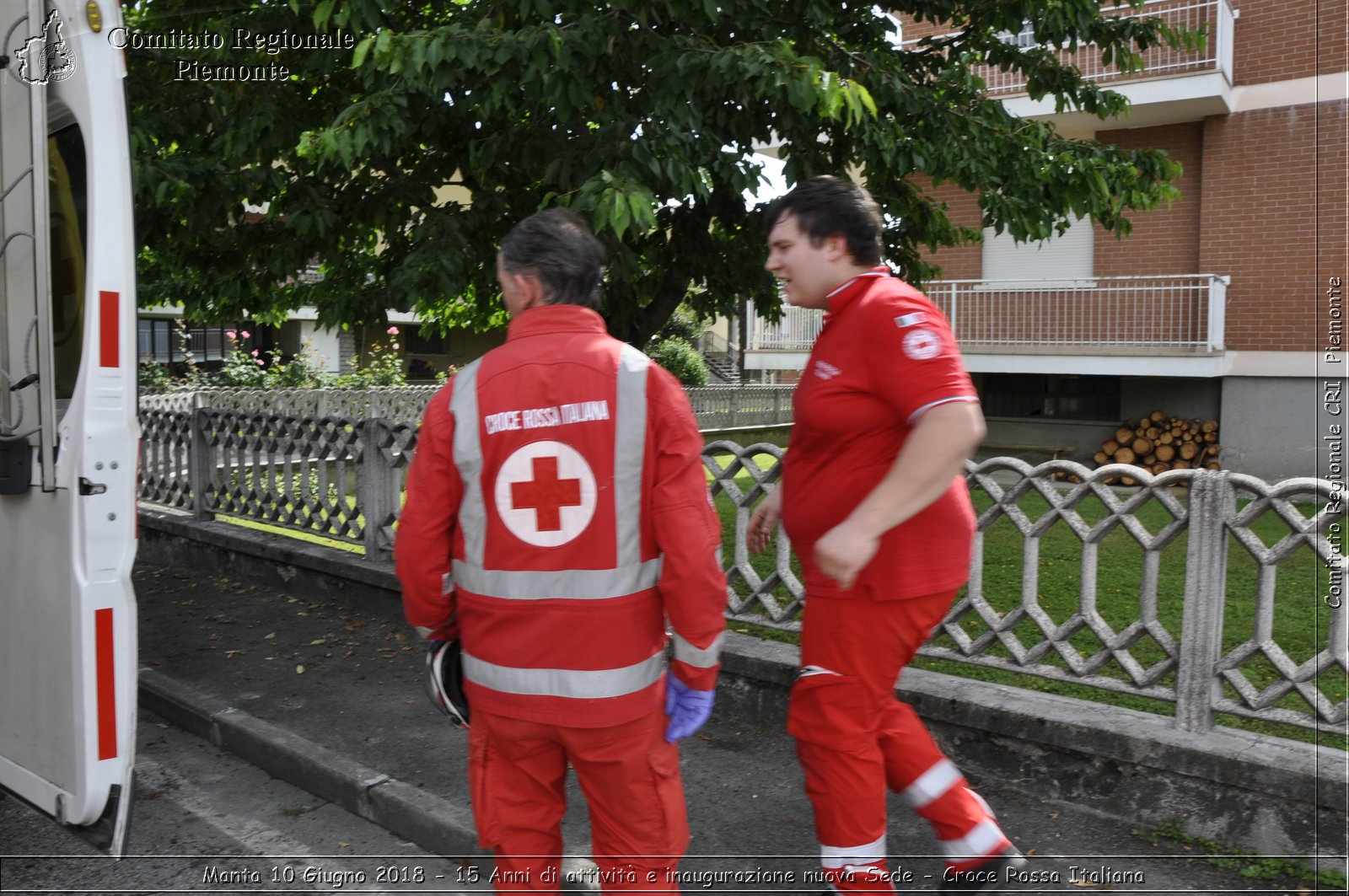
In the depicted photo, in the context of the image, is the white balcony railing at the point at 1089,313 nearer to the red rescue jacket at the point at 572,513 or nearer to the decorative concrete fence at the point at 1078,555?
the decorative concrete fence at the point at 1078,555

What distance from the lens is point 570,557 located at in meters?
2.47

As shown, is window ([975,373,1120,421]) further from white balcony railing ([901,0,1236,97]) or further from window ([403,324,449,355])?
window ([403,324,449,355])

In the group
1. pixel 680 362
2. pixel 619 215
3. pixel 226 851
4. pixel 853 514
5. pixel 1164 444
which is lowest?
pixel 226 851

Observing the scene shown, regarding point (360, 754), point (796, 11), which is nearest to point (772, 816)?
point (360, 754)

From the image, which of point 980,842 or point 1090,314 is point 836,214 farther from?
point 1090,314

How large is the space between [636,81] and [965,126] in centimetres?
223

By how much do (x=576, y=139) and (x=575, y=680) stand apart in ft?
12.7

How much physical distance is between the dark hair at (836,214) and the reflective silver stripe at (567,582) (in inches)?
38.9

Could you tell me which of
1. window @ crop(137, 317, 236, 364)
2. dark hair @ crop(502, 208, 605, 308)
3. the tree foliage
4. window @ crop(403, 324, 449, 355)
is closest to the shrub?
window @ crop(403, 324, 449, 355)

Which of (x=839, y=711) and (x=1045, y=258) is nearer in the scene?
(x=839, y=711)

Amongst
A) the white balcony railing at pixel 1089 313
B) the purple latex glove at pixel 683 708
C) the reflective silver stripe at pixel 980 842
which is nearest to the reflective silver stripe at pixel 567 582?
the purple latex glove at pixel 683 708

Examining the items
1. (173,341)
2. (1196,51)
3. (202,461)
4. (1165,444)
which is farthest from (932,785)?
(173,341)

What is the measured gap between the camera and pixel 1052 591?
22.7ft

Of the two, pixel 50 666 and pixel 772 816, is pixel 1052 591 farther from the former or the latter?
pixel 50 666
